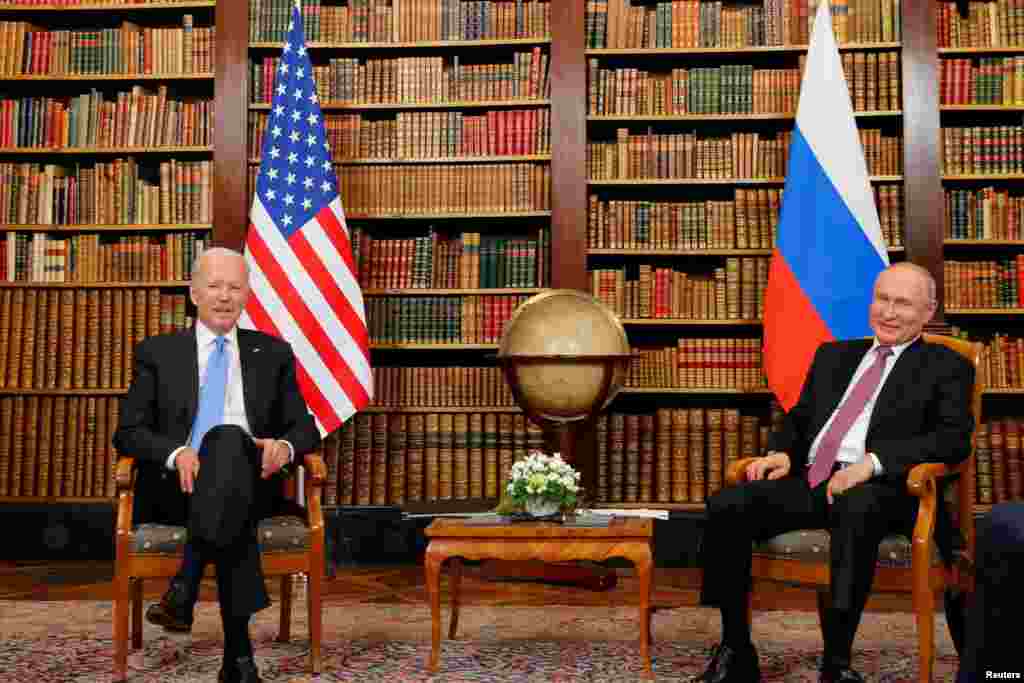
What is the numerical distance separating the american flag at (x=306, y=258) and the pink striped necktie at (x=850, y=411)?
8.32ft

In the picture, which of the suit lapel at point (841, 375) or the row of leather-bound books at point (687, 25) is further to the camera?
the row of leather-bound books at point (687, 25)

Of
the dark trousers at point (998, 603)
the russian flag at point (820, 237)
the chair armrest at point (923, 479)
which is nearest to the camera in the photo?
the dark trousers at point (998, 603)

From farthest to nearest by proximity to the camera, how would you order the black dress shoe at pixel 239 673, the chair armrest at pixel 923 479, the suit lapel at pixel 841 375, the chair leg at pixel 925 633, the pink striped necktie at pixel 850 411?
the suit lapel at pixel 841 375 < the pink striped necktie at pixel 850 411 < the black dress shoe at pixel 239 673 < the chair armrest at pixel 923 479 < the chair leg at pixel 925 633

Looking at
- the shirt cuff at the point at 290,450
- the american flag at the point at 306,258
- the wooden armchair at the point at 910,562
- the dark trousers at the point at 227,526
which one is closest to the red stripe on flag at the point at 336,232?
the american flag at the point at 306,258

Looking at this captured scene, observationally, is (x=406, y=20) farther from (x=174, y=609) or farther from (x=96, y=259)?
(x=174, y=609)

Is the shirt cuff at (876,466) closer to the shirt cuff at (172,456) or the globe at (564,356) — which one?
the globe at (564,356)

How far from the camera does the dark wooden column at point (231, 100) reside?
5.95 m

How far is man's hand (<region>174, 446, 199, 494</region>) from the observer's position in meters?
3.38

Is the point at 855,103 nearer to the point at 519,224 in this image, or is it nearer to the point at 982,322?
the point at 982,322

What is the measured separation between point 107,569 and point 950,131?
4696 mm

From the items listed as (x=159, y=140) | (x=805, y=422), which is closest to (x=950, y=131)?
(x=805, y=422)

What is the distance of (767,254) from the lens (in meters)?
5.86

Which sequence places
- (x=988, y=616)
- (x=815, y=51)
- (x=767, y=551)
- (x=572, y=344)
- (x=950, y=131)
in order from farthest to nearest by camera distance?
1. (x=950, y=131)
2. (x=815, y=51)
3. (x=572, y=344)
4. (x=767, y=551)
5. (x=988, y=616)

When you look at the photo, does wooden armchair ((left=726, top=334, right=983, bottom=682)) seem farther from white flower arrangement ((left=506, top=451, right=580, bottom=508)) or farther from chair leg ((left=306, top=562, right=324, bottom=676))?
chair leg ((left=306, top=562, right=324, bottom=676))
